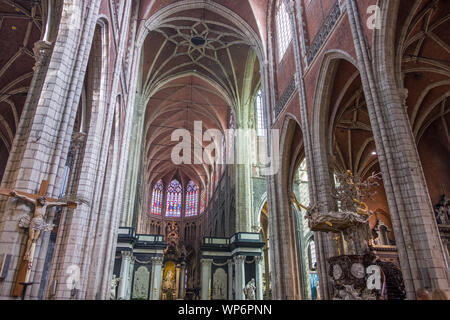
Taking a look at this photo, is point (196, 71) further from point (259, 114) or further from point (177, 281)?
point (177, 281)

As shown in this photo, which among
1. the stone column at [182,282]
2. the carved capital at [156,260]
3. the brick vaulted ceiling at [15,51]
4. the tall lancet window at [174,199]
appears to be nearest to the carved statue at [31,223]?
the brick vaulted ceiling at [15,51]

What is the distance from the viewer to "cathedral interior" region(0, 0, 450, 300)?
5609mm

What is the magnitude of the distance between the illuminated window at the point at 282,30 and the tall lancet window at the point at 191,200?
26.6m

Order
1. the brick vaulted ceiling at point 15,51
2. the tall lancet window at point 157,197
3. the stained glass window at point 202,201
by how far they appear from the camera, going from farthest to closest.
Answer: the tall lancet window at point 157,197, the stained glass window at point 202,201, the brick vaulted ceiling at point 15,51

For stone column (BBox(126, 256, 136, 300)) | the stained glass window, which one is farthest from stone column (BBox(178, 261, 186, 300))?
the stained glass window

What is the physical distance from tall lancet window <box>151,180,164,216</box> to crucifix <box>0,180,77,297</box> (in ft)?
110

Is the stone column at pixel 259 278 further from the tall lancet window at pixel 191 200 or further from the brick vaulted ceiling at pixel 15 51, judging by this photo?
the tall lancet window at pixel 191 200

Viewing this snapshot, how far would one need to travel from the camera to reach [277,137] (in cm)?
1416

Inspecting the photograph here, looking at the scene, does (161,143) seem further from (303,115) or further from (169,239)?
(303,115)

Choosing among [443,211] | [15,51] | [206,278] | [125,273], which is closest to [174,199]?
[206,278]

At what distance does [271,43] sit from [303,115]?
667cm

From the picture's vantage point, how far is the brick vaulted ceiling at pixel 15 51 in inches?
428
